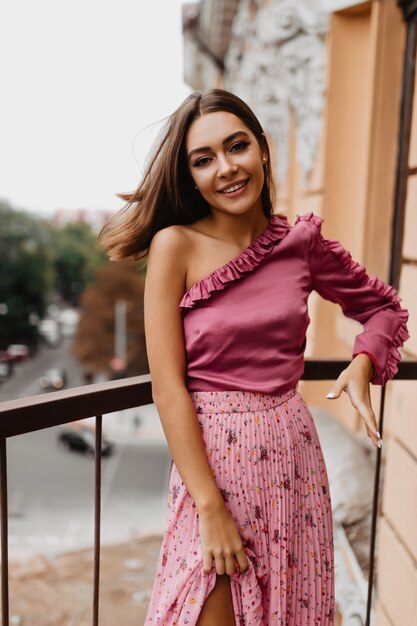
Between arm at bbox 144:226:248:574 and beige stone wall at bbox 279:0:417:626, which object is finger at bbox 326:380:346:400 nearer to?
arm at bbox 144:226:248:574

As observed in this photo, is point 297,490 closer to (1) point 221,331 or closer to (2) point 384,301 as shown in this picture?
(1) point 221,331

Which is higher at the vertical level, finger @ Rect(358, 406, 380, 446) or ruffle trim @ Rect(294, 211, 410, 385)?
ruffle trim @ Rect(294, 211, 410, 385)

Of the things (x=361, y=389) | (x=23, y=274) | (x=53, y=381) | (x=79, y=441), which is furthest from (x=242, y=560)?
(x=23, y=274)

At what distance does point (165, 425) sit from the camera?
1.54 metres

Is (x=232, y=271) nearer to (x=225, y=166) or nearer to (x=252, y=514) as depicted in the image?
(x=225, y=166)

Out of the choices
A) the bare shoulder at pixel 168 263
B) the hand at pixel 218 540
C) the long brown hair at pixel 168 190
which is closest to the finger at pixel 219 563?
the hand at pixel 218 540

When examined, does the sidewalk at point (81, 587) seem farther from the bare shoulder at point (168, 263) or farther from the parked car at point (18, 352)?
the parked car at point (18, 352)

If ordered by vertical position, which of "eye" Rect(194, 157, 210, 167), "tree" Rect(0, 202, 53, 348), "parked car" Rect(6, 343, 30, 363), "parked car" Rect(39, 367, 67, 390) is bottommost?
"eye" Rect(194, 157, 210, 167)

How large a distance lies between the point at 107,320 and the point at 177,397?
33078 mm

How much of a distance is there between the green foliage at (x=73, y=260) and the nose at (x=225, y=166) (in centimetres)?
4171

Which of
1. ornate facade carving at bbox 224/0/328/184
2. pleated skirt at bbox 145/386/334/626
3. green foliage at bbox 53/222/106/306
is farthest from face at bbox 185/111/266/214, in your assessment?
green foliage at bbox 53/222/106/306

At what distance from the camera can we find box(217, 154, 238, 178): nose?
1591 millimetres

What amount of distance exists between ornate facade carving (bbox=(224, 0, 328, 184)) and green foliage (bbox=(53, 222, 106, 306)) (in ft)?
115

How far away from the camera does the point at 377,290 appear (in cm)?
195
